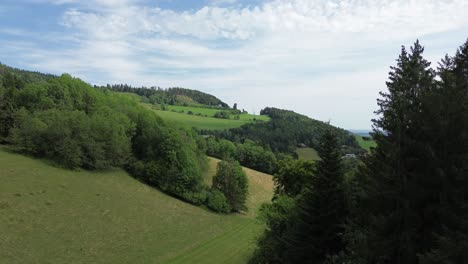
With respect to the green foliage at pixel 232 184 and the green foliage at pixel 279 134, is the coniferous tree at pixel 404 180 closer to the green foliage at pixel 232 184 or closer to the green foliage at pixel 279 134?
the green foliage at pixel 232 184

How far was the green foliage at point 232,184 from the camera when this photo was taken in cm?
6044

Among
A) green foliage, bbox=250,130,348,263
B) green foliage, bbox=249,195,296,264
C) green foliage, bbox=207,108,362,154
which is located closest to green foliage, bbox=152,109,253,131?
green foliage, bbox=207,108,362,154

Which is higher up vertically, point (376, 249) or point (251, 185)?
point (376, 249)

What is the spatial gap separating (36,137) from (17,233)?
22273mm

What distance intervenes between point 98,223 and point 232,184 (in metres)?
26.9

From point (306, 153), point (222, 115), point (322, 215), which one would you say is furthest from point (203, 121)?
point (322, 215)

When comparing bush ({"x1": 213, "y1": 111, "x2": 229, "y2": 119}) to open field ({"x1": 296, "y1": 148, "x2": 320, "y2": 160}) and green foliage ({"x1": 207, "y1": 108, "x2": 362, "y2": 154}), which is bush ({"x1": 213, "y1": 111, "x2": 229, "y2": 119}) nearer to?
green foliage ({"x1": 207, "y1": 108, "x2": 362, "y2": 154})

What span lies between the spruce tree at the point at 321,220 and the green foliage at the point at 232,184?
39.6 meters

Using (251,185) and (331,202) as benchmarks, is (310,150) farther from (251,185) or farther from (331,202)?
(331,202)

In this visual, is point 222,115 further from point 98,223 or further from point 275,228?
point 275,228

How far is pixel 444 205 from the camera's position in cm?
1268

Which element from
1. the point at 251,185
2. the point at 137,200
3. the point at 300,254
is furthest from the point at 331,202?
the point at 251,185

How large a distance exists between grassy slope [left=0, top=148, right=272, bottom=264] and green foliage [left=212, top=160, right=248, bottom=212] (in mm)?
6815

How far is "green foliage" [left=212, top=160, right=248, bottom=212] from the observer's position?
6044cm
